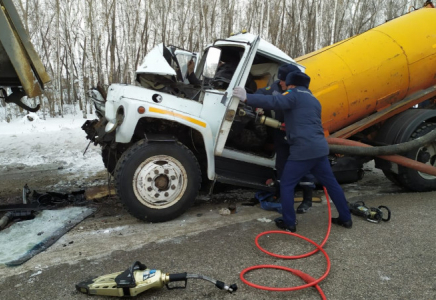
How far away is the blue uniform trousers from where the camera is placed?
12.0ft

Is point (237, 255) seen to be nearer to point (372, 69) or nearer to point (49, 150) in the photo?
point (372, 69)

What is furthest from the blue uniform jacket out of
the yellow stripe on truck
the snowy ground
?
the snowy ground

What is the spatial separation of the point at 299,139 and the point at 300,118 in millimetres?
233

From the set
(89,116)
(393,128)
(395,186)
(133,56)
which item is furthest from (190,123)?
(133,56)

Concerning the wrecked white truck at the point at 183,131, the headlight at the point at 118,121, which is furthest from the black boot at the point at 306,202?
the headlight at the point at 118,121

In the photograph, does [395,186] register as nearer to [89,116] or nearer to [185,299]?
[185,299]

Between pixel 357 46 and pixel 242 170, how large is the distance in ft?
8.68

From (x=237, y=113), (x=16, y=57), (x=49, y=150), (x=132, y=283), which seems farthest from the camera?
(x=49, y=150)

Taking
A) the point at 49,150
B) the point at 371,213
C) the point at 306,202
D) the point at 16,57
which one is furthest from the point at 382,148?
the point at 49,150

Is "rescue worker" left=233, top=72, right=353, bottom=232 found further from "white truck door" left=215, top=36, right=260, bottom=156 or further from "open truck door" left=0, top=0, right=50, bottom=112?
"open truck door" left=0, top=0, right=50, bottom=112

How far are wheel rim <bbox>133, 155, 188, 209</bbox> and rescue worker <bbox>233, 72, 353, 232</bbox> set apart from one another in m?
1.16

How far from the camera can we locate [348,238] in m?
3.48

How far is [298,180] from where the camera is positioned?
371 cm

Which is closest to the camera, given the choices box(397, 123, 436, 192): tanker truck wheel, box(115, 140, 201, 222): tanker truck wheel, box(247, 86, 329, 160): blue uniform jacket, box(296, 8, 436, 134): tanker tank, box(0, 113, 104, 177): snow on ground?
box(247, 86, 329, 160): blue uniform jacket
